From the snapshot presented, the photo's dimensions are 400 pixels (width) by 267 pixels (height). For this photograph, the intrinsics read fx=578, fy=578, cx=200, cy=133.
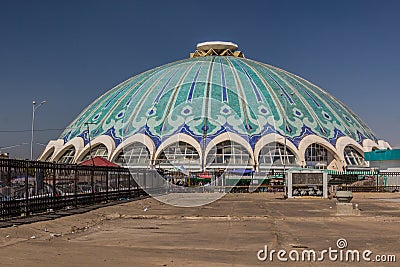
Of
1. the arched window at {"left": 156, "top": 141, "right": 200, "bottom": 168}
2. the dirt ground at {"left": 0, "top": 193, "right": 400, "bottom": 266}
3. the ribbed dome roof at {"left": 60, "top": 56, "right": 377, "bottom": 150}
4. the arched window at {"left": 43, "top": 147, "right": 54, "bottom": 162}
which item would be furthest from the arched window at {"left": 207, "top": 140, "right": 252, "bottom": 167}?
the dirt ground at {"left": 0, "top": 193, "right": 400, "bottom": 266}

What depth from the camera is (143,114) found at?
50781mm

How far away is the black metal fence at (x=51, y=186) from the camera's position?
16828mm

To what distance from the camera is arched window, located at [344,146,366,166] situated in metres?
51.3

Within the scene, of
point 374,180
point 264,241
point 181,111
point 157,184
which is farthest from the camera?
point 181,111

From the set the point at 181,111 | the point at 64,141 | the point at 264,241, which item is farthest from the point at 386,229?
the point at 64,141

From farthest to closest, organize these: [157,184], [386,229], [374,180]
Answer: [374,180] < [157,184] < [386,229]

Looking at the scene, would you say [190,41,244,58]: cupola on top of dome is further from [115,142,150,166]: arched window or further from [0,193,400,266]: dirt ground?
[0,193,400,266]: dirt ground

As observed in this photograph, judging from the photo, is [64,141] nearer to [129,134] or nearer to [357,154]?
[129,134]

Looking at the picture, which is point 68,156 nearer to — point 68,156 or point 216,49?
point 68,156

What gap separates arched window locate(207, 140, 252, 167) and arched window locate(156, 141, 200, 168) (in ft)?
4.60

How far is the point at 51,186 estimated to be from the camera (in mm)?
20344

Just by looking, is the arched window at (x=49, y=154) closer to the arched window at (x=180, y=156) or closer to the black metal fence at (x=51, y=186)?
the arched window at (x=180, y=156)

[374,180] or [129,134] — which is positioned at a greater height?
[129,134]

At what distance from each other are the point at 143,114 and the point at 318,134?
1541 centimetres
